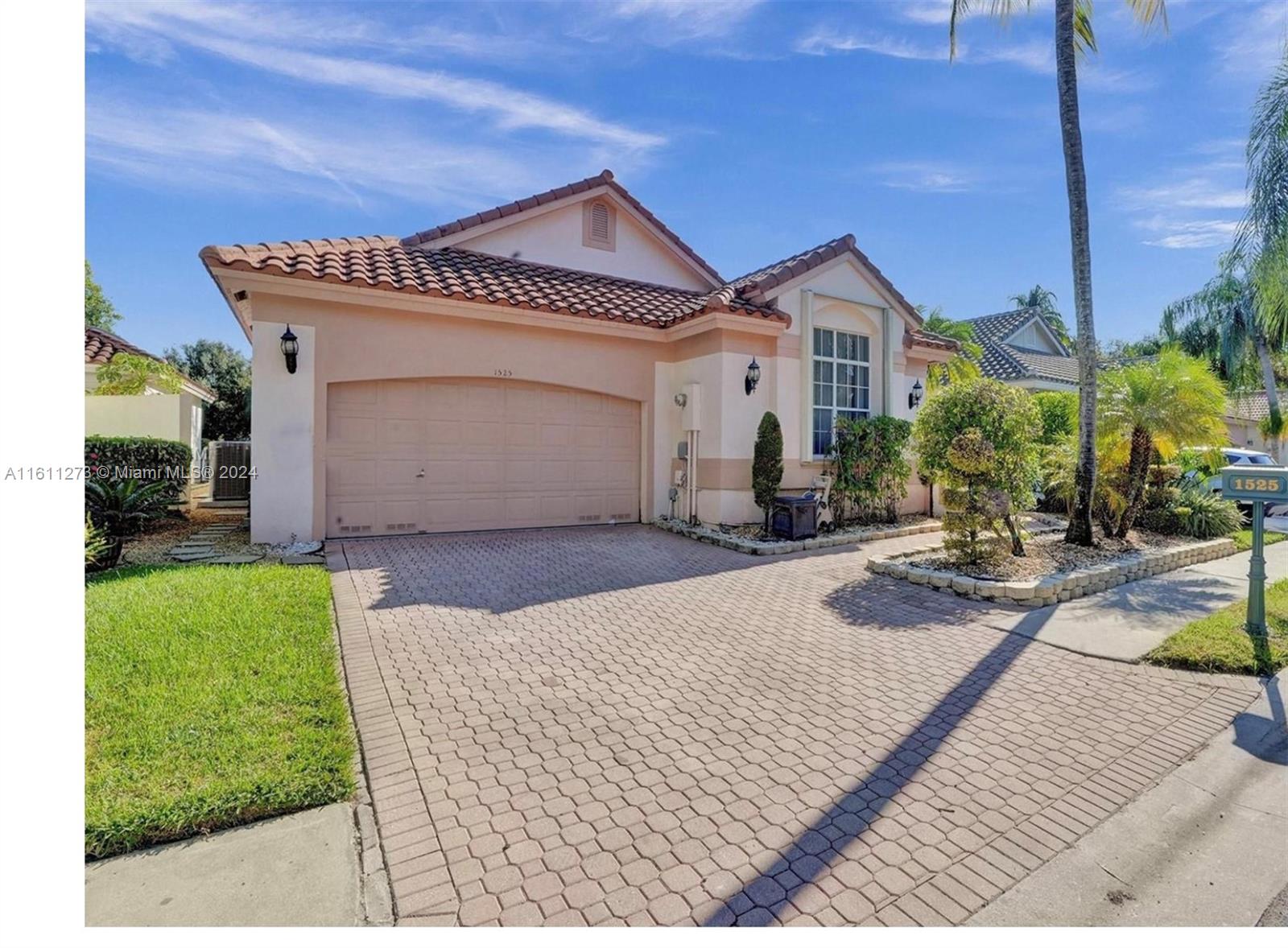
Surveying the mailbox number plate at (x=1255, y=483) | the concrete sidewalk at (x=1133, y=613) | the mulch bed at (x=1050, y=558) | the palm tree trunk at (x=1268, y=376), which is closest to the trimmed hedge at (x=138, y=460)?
the mulch bed at (x=1050, y=558)

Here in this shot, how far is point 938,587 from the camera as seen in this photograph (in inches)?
309

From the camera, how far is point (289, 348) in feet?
29.4

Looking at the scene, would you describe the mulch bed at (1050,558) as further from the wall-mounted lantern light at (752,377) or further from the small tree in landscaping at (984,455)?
the wall-mounted lantern light at (752,377)

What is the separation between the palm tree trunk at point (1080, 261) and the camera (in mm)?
9297

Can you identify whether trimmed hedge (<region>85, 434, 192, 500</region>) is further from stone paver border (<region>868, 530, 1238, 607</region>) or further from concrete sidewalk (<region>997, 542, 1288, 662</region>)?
concrete sidewalk (<region>997, 542, 1288, 662</region>)

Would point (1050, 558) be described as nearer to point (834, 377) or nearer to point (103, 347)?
point (834, 377)

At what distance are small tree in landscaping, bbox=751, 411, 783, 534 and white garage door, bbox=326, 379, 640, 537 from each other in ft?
8.50
